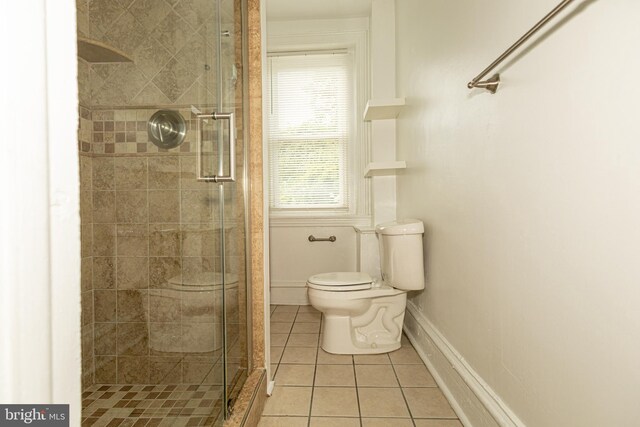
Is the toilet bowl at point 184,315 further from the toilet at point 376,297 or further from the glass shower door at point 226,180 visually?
the toilet at point 376,297

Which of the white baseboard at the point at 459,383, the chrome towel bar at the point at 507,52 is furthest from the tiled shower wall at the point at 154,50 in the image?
the white baseboard at the point at 459,383

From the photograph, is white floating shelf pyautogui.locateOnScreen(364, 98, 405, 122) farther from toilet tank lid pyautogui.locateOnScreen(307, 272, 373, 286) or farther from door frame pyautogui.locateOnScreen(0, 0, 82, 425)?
door frame pyautogui.locateOnScreen(0, 0, 82, 425)

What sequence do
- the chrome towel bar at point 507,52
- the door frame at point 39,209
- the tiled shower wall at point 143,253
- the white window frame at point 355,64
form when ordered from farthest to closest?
the white window frame at point 355,64, the tiled shower wall at point 143,253, the chrome towel bar at point 507,52, the door frame at point 39,209

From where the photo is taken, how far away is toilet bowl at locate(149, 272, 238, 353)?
1136 mm

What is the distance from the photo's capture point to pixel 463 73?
4.96 feet

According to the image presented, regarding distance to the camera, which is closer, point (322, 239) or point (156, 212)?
point (156, 212)

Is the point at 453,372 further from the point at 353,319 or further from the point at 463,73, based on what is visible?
the point at 463,73

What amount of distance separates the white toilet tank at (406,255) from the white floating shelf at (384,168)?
0.59 metres

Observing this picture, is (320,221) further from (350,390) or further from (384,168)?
(350,390)

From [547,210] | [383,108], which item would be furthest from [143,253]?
[383,108]

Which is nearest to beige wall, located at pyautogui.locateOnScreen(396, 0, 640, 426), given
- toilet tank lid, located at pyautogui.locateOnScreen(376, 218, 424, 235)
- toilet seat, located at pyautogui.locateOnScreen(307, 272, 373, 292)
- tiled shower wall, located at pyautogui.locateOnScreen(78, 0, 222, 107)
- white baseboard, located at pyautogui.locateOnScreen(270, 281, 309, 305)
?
toilet tank lid, located at pyautogui.locateOnScreen(376, 218, 424, 235)

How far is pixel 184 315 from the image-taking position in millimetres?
1166

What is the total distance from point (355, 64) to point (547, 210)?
2668 mm

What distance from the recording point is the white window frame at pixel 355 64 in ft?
10.5
